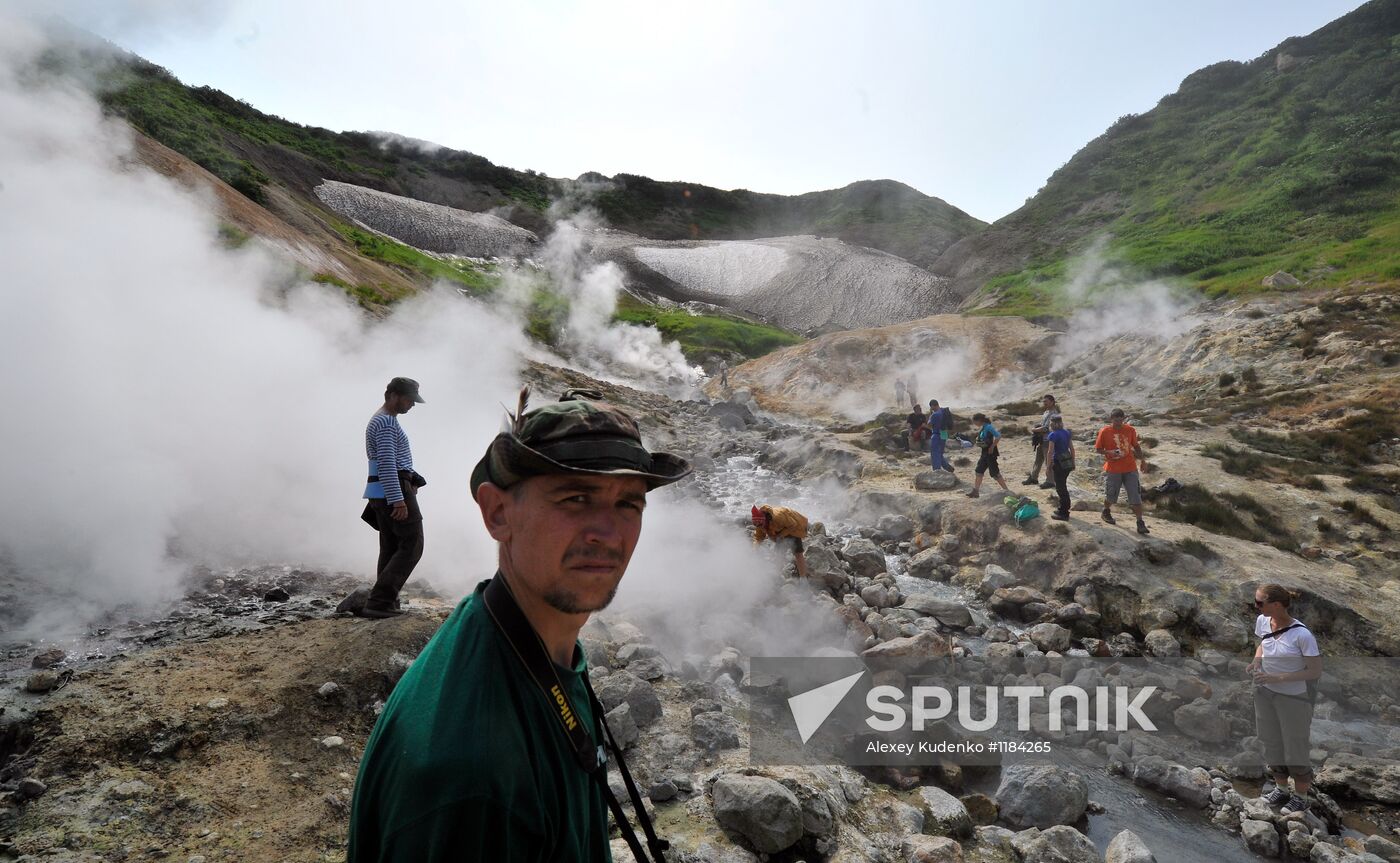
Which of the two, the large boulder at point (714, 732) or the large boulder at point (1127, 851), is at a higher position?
the large boulder at point (714, 732)

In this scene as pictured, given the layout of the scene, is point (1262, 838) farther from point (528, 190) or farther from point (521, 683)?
point (528, 190)

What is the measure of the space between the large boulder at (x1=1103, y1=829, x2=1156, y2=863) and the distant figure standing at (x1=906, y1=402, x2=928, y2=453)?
37.6 ft

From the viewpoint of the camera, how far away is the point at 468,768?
3.10 feet

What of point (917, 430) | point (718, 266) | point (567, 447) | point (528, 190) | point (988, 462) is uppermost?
point (528, 190)

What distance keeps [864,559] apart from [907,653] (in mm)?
2846

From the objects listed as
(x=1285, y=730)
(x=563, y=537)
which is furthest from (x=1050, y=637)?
(x=563, y=537)

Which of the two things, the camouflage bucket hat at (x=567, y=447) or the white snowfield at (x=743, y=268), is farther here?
the white snowfield at (x=743, y=268)

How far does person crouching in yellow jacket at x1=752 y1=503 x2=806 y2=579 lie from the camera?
746cm

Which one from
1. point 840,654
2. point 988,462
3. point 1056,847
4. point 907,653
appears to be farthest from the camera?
point 988,462

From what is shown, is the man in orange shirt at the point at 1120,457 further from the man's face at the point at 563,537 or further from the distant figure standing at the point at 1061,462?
the man's face at the point at 563,537

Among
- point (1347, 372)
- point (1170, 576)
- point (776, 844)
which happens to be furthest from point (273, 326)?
point (1347, 372)

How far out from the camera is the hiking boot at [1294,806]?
434 cm

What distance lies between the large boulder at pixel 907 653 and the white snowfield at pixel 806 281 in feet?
150

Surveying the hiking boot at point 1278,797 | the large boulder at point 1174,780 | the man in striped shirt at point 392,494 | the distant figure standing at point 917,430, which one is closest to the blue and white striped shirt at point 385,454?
the man in striped shirt at point 392,494
